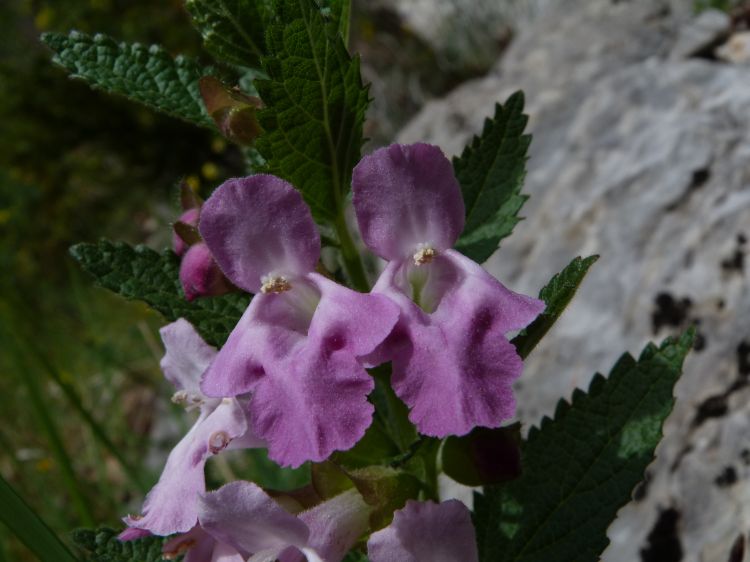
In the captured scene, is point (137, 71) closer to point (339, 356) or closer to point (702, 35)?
point (339, 356)

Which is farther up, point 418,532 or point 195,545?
point 418,532

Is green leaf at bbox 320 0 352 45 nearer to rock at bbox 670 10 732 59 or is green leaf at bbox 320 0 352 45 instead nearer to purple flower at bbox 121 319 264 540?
purple flower at bbox 121 319 264 540

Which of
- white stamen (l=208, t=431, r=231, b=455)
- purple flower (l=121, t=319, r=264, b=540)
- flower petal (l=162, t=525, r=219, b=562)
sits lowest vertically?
flower petal (l=162, t=525, r=219, b=562)

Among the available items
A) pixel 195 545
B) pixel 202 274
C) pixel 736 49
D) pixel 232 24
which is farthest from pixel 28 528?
pixel 736 49

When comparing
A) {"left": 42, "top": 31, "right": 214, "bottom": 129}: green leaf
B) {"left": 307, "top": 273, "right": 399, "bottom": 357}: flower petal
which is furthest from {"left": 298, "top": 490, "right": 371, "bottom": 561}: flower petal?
{"left": 42, "top": 31, "right": 214, "bottom": 129}: green leaf

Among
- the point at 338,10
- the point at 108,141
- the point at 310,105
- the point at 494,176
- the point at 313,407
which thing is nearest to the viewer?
the point at 313,407

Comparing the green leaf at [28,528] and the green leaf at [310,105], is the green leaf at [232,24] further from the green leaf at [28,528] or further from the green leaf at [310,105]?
the green leaf at [28,528]

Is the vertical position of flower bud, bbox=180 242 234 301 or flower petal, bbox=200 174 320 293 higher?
flower petal, bbox=200 174 320 293
